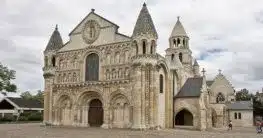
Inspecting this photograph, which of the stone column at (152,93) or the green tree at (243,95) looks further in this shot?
the green tree at (243,95)

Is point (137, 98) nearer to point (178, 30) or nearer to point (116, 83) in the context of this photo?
point (116, 83)

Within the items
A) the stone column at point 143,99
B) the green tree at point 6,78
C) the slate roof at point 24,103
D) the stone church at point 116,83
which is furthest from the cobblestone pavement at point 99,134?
the slate roof at point 24,103

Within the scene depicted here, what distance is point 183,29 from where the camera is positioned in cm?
5778

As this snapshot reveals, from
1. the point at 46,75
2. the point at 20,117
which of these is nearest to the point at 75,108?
the point at 46,75

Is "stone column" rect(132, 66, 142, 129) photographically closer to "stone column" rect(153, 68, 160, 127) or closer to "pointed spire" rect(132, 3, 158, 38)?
"stone column" rect(153, 68, 160, 127)

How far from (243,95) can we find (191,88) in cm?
4387

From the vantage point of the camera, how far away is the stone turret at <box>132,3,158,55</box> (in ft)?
116

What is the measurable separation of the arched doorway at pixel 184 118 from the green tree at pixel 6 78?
2783cm

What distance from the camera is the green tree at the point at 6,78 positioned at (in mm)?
52719

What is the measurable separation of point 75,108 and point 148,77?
34.6ft

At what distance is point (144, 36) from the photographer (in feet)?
115

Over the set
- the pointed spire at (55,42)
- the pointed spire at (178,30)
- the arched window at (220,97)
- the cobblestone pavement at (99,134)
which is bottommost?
the cobblestone pavement at (99,134)

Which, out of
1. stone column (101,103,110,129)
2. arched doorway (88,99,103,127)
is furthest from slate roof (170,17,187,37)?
stone column (101,103,110,129)

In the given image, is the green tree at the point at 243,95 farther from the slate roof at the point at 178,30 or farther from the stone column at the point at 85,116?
the stone column at the point at 85,116
